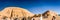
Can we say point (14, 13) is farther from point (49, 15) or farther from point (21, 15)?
point (49, 15)

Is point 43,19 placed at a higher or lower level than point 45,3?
lower

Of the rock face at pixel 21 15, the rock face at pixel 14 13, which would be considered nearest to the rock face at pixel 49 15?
the rock face at pixel 21 15

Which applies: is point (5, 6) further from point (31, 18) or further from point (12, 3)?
point (31, 18)

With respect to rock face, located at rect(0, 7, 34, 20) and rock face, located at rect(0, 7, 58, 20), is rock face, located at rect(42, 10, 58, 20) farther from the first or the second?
rock face, located at rect(0, 7, 34, 20)

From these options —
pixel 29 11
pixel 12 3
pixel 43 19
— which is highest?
pixel 12 3

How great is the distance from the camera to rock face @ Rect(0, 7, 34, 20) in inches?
110

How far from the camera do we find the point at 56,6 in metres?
2.79

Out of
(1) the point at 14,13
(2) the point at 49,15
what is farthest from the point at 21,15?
(2) the point at 49,15

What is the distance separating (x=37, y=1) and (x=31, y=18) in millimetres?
379

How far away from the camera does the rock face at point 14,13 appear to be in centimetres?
279

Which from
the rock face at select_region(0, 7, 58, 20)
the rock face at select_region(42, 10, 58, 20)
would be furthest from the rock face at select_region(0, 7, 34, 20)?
the rock face at select_region(42, 10, 58, 20)

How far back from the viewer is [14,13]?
281 centimetres

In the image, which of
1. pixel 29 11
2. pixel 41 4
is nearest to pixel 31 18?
pixel 29 11

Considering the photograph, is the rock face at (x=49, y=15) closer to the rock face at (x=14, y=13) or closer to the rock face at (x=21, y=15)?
the rock face at (x=21, y=15)
